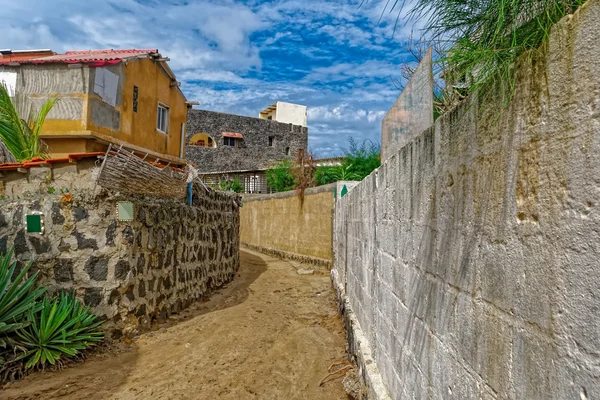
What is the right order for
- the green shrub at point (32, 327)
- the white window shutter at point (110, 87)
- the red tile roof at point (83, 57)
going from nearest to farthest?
1. the green shrub at point (32, 327)
2. the red tile roof at point (83, 57)
3. the white window shutter at point (110, 87)

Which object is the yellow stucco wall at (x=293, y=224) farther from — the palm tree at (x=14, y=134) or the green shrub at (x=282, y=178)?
the palm tree at (x=14, y=134)

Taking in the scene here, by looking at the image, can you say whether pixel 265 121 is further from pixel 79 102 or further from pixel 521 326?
pixel 521 326

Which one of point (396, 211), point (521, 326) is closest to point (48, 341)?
point (396, 211)

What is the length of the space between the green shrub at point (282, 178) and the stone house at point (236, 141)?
6.12 meters

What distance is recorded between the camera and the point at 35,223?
20.8 feet

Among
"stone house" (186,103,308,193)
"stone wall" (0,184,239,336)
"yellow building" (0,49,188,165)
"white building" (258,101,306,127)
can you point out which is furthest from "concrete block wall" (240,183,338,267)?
"white building" (258,101,306,127)

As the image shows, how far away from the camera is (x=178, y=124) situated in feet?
51.2

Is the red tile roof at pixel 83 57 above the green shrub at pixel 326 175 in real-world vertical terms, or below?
above

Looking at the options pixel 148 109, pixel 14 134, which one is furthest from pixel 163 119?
pixel 14 134

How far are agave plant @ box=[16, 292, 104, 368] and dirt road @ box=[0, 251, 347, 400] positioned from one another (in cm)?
21

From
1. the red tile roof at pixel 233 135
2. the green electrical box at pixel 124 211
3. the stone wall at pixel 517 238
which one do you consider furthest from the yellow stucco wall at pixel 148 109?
the red tile roof at pixel 233 135

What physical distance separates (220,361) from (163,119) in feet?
33.7

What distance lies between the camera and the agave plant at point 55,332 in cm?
546

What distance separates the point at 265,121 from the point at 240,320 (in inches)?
1172
